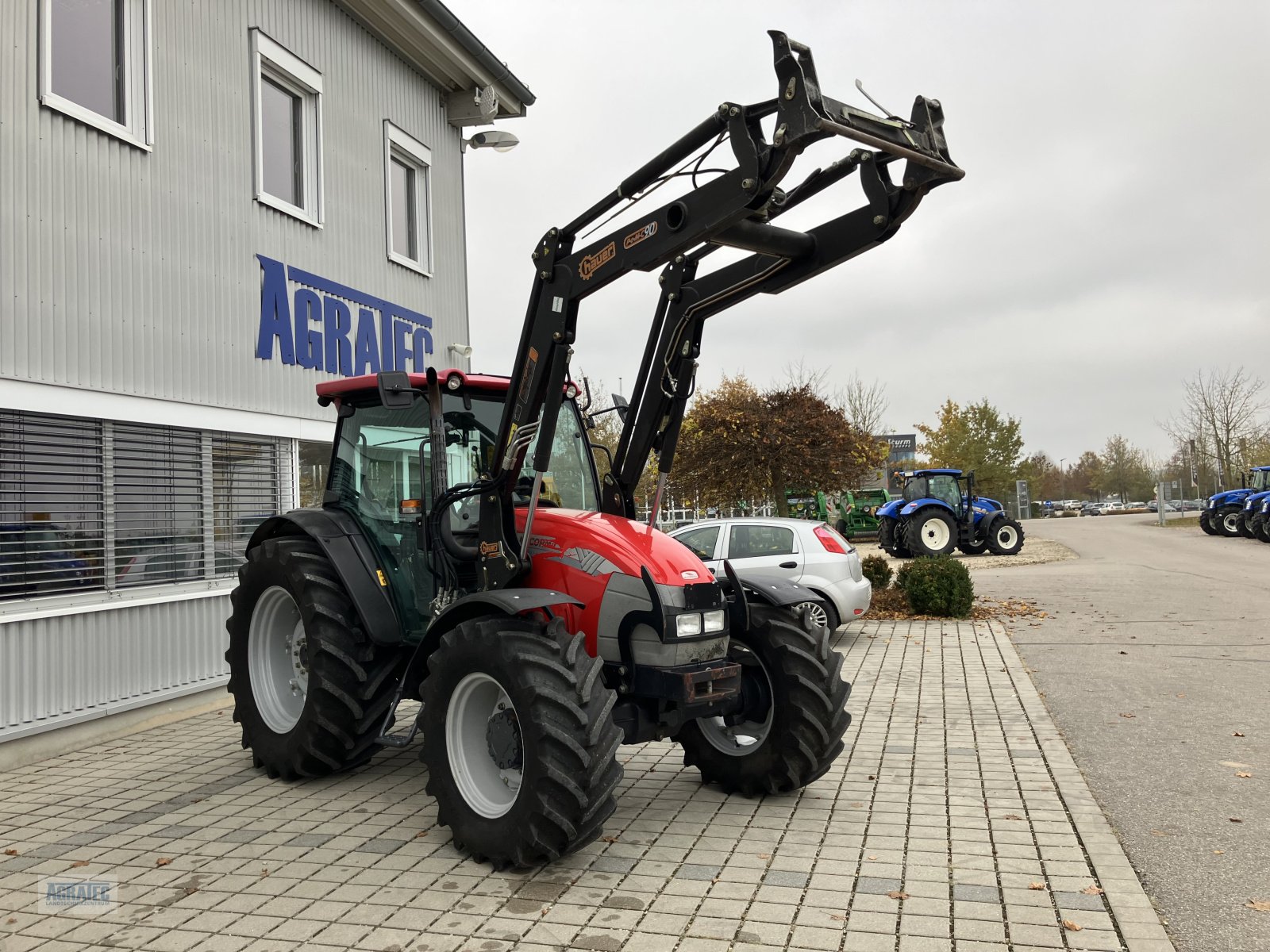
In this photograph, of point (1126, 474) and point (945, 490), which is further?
point (1126, 474)

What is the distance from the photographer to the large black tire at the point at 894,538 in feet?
82.5

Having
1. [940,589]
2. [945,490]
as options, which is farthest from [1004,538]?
[940,589]

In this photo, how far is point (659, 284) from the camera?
533 centimetres

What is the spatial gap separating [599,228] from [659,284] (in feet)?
2.21

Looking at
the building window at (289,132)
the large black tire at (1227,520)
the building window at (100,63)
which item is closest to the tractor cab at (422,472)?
the building window at (100,63)

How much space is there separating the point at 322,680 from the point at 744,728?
2434mm

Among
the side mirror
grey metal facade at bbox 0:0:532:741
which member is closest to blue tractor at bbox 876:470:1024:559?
grey metal facade at bbox 0:0:532:741

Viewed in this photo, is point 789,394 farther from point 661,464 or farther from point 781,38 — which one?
point 781,38

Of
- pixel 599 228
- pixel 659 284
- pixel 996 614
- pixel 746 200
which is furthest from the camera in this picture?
pixel 996 614

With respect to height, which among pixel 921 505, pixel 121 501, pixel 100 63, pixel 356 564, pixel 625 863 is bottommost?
pixel 625 863

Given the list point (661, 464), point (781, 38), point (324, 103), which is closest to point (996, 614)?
point (661, 464)

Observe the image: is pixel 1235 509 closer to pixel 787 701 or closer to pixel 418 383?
pixel 787 701

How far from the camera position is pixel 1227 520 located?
108 feet

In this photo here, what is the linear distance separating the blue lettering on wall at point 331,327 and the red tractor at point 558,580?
325 centimetres
